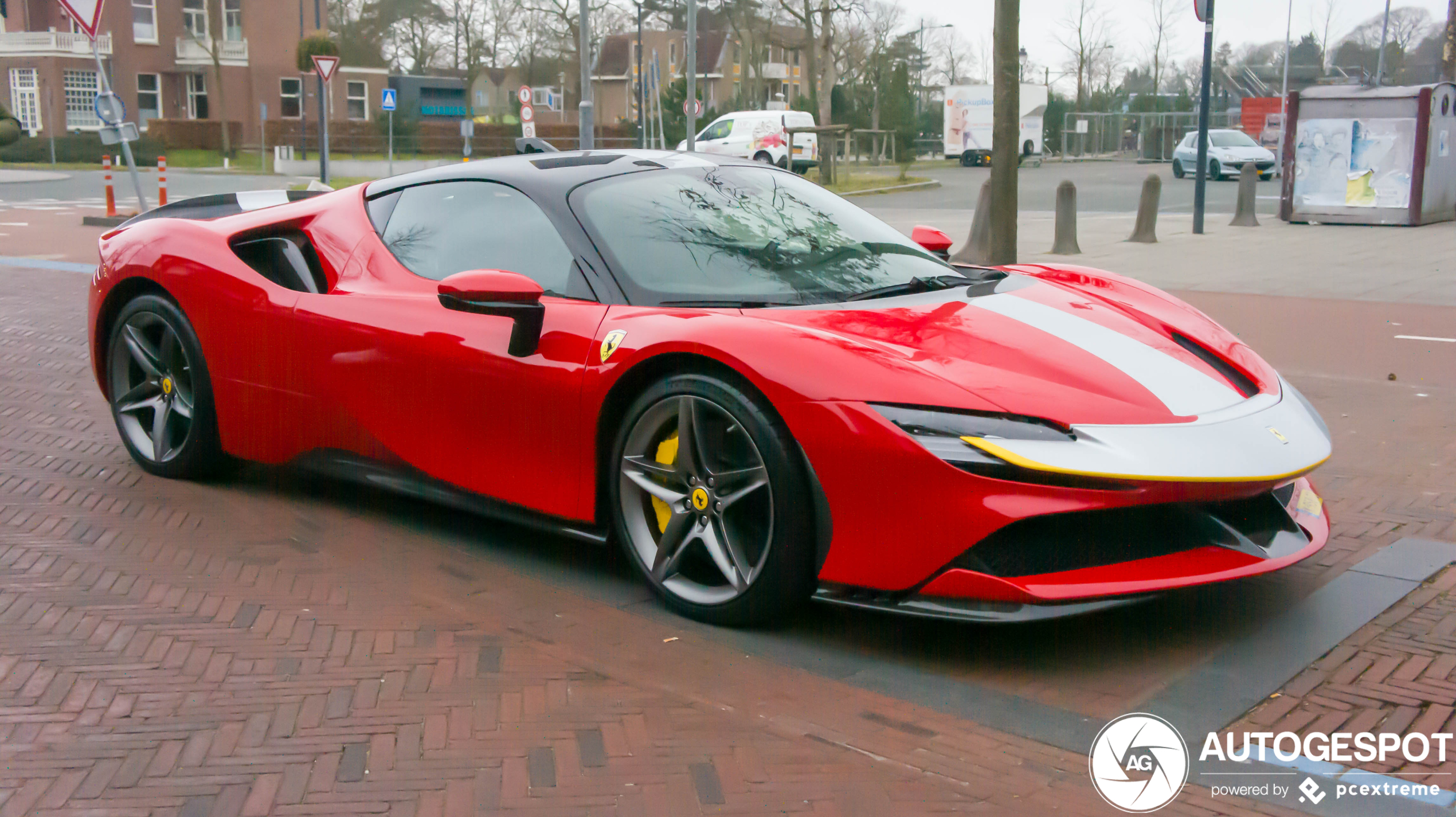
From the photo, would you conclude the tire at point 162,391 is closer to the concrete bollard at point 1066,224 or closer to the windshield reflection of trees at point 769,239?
the windshield reflection of trees at point 769,239

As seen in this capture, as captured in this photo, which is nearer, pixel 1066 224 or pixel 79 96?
pixel 1066 224

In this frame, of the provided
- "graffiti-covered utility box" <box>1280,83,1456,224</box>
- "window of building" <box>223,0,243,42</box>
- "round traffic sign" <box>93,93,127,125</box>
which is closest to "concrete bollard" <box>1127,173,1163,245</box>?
"graffiti-covered utility box" <box>1280,83,1456,224</box>

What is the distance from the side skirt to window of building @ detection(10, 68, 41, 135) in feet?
198

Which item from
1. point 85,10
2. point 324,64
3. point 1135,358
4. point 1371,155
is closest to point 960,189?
point 1371,155

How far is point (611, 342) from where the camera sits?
3.57 m

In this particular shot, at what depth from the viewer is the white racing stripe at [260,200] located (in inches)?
196

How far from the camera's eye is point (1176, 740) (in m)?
2.81

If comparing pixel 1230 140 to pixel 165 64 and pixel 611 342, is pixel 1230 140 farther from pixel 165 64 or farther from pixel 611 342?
pixel 165 64

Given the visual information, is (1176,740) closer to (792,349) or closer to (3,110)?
(792,349)

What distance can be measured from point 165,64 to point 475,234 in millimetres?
61398

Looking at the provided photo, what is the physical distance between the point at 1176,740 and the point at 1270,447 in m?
0.86

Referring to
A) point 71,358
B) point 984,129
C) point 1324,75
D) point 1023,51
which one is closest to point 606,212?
point 71,358

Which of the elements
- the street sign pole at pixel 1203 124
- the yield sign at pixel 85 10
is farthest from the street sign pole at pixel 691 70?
the yield sign at pixel 85 10

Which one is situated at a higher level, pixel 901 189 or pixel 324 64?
pixel 324 64
